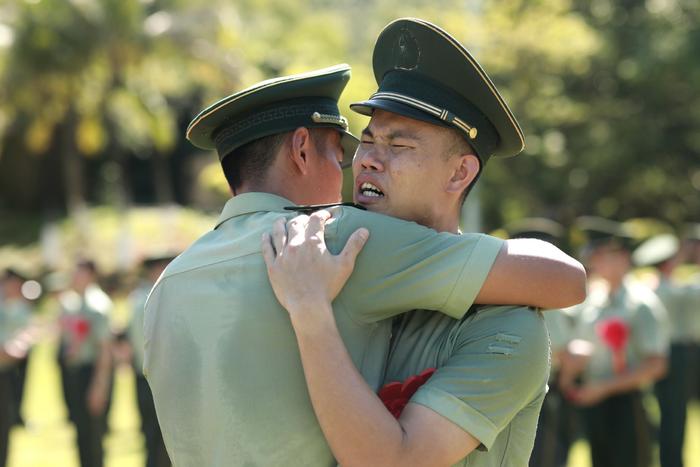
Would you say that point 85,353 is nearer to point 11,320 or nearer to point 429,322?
point 11,320

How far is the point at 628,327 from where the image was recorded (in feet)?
27.8

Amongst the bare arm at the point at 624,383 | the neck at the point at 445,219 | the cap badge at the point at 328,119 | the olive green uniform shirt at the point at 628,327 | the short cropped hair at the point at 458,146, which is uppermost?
the cap badge at the point at 328,119

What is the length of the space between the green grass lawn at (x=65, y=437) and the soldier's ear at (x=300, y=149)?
26.1 ft

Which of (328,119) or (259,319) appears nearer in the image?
(259,319)

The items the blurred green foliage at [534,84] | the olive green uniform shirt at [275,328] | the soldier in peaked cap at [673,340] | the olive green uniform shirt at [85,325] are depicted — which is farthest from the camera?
the blurred green foliage at [534,84]

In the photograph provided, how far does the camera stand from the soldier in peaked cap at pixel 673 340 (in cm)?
959

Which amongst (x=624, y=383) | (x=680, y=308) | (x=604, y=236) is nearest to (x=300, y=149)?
(x=624, y=383)

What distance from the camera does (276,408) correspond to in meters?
2.42

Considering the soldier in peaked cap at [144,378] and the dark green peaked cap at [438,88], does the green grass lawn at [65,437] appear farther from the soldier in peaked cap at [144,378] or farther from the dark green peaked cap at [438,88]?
the dark green peaked cap at [438,88]

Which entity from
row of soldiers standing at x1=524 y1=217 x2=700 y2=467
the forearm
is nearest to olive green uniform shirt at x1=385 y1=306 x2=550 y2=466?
the forearm

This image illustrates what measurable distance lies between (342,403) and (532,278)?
0.49 meters

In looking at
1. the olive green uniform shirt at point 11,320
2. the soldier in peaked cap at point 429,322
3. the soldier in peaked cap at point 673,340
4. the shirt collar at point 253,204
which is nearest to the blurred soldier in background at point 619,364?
the soldier in peaked cap at point 673,340

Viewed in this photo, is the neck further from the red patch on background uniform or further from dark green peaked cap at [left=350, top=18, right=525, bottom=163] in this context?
the red patch on background uniform

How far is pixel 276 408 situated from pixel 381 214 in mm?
468
